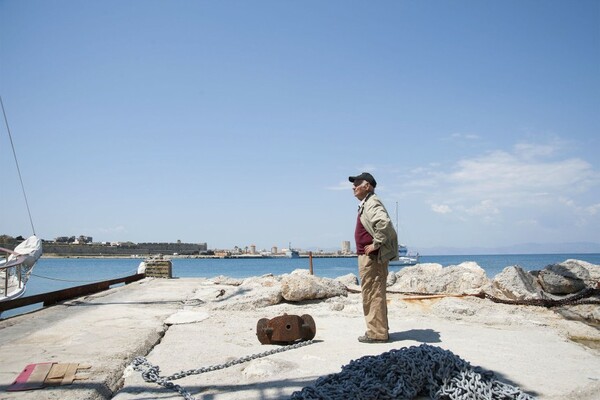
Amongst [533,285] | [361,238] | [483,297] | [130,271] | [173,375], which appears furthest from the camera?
[130,271]

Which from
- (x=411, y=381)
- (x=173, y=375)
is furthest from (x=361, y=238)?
(x=173, y=375)

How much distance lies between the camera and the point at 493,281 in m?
8.78

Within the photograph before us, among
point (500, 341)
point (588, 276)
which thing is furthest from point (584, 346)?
point (588, 276)

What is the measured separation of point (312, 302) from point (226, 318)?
191 cm

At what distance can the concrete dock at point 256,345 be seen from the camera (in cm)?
321

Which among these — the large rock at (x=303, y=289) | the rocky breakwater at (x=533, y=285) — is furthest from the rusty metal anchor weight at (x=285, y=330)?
the rocky breakwater at (x=533, y=285)

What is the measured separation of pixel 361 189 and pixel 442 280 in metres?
5.09

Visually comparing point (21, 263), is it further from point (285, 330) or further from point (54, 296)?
point (285, 330)

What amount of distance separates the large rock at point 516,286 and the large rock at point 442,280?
0.37 meters

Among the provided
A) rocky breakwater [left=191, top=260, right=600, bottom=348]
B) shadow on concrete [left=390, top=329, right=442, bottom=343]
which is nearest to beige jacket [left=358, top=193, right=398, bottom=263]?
shadow on concrete [left=390, top=329, right=442, bottom=343]

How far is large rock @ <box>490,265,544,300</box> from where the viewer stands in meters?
7.91

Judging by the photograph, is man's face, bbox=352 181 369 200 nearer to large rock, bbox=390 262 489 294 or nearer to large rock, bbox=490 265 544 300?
large rock, bbox=390 262 489 294

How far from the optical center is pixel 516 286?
8.13 metres

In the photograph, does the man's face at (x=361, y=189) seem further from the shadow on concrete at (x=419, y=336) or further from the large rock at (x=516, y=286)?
the large rock at (x=516, y=286)
